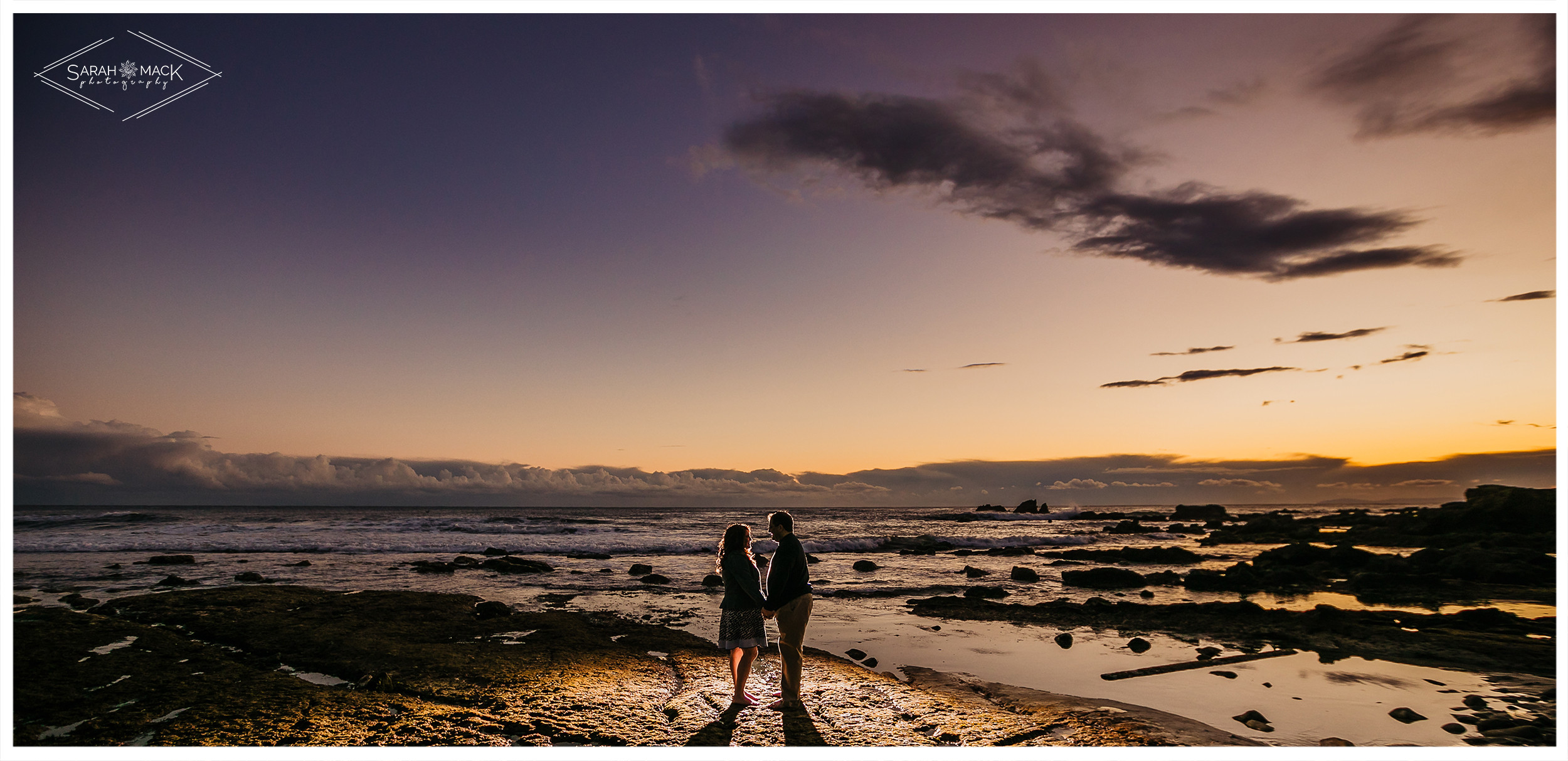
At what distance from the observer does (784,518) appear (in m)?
6.58

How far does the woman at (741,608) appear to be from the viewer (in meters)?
6.80

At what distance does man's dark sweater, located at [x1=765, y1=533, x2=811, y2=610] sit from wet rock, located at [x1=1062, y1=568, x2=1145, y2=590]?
14522 millimetres

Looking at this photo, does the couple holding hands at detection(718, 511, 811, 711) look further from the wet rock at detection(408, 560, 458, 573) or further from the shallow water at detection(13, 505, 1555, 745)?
the wet rock at detection(408, 560, 458, 573)

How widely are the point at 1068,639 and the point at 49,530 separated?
49.4m

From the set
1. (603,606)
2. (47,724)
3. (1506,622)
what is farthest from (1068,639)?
(47,724)

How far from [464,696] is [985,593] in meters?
12.4

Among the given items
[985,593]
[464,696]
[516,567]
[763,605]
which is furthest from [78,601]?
[985,593]

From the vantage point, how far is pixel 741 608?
6.85 metres

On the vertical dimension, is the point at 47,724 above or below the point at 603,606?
above

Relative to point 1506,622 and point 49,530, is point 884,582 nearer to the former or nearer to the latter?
point 1506,622

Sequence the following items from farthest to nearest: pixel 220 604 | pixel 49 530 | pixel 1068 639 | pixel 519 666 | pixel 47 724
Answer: pixel 49 530
pixel 220 604
pixel 1068 639
pixel 519 666
pixel 47 724

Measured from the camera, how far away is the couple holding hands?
673cm

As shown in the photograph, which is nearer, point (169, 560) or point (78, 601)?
point (78, 601)

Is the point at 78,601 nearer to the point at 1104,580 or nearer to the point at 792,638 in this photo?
the point at 792,638
